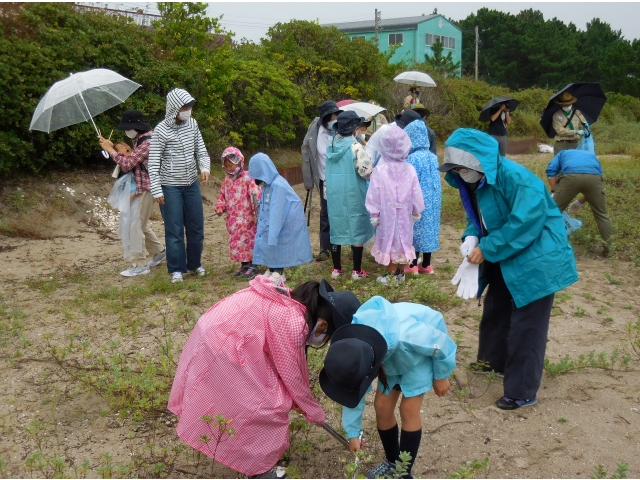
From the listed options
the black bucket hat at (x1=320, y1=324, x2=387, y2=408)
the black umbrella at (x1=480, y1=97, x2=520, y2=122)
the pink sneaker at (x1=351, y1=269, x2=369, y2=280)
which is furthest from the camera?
the black umbrella at (x1=480, y1=97, x2=520, y2=122)

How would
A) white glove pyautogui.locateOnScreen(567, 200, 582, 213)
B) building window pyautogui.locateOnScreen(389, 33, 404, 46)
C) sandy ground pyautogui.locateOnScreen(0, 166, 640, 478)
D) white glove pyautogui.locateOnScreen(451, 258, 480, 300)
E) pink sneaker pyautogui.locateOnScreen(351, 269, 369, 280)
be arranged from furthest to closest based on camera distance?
building window pyautogui.locateOnScreen(389, 33, 404, 46) < white glove pyautogui.locateOnScreen(567, 200, 582, 213) < pink sneaker pyautogui.locateOnScreen(351, 269, 369, 280) < white glove pyautogui.locateOnScreen(451, 258, 480, 300) < sandy ground pyautogui.locateOnScreen(0, 166, 640, 478)

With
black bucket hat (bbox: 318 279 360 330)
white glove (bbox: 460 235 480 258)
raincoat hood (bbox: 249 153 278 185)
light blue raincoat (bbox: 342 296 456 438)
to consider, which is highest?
raincoat hood (bbox: 249 153 278 185)

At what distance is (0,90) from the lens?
321 inches

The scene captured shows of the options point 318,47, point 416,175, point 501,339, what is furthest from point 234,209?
point 318,47

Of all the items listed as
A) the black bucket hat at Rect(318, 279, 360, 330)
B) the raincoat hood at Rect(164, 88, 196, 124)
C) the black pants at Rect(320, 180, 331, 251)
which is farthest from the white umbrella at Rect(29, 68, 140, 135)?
the black bucket hat at Rect(318, 279, 360, 330)

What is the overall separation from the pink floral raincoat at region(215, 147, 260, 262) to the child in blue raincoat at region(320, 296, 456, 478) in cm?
390

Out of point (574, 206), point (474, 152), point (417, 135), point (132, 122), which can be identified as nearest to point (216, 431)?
point (474, 152)

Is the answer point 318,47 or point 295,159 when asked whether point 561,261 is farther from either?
point 318,47

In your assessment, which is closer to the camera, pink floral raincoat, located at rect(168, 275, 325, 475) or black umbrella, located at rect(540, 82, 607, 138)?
pink floral raincoat, located at rect(168, 275, 325, 475)

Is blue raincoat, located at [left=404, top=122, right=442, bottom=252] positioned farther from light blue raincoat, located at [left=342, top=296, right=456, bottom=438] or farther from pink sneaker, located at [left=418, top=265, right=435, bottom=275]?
light blue raincoat, located at [left=342, top=296, right=456, bottom=438]

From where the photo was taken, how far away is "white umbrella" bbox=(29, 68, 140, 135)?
21.5 feet

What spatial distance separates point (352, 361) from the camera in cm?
254

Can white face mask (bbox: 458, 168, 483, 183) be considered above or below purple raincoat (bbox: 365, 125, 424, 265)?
above

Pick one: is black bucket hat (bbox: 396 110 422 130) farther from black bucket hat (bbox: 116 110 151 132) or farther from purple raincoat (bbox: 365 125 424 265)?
black bucket hat (bbox: 116 110 151 132)
